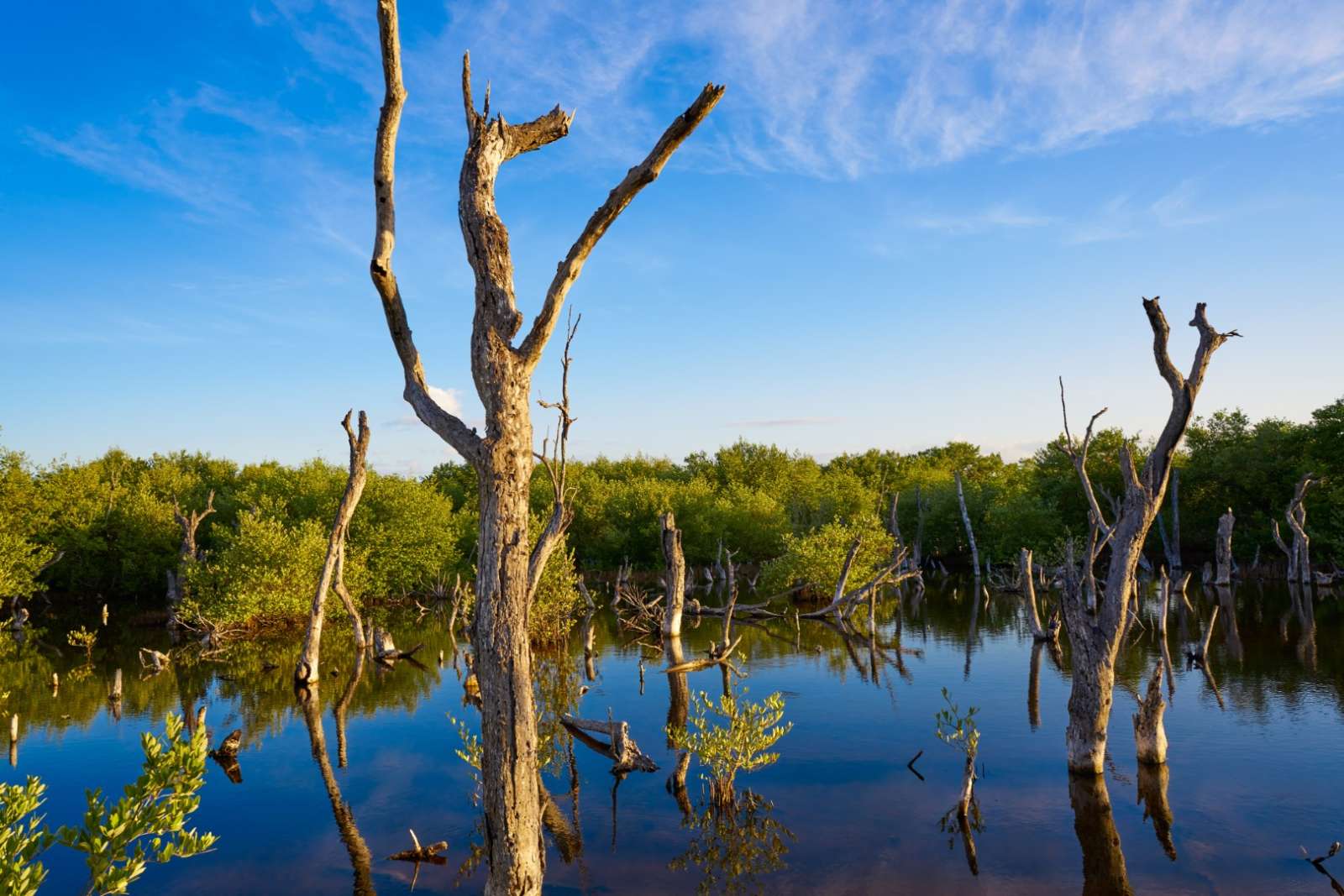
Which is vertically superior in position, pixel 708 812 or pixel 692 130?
pixel 692 130

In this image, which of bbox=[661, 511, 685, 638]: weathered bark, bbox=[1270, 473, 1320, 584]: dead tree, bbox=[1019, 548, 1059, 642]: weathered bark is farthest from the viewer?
bbox=[1270, 473, 1320, 584]: dead tree

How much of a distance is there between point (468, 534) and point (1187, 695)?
51.5 metres

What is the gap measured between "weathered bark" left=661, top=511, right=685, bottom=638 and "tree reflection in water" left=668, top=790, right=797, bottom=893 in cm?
1728

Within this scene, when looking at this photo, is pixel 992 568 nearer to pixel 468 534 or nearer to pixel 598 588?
pixel 598 588

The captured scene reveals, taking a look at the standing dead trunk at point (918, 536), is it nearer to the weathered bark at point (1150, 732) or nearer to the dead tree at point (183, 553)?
the weathered bark at point (1150, 732)

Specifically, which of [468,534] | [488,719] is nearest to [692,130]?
Answer: [488,719]

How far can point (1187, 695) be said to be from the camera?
24.3 meters

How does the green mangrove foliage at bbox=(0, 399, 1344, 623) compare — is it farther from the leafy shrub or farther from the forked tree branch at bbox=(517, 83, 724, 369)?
the forked tree branch at bbox=(517, 83, 724, 369)

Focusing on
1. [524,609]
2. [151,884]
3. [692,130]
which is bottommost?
[151,884]

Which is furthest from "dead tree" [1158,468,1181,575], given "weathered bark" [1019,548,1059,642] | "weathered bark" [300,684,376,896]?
"weathered bark" [300,684,376,896]

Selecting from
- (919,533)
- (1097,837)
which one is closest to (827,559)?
(919,533)

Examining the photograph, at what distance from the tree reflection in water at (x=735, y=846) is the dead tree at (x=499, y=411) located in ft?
16.9

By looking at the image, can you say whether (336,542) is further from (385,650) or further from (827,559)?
(827,559)

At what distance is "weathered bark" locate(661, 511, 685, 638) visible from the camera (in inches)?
1330
